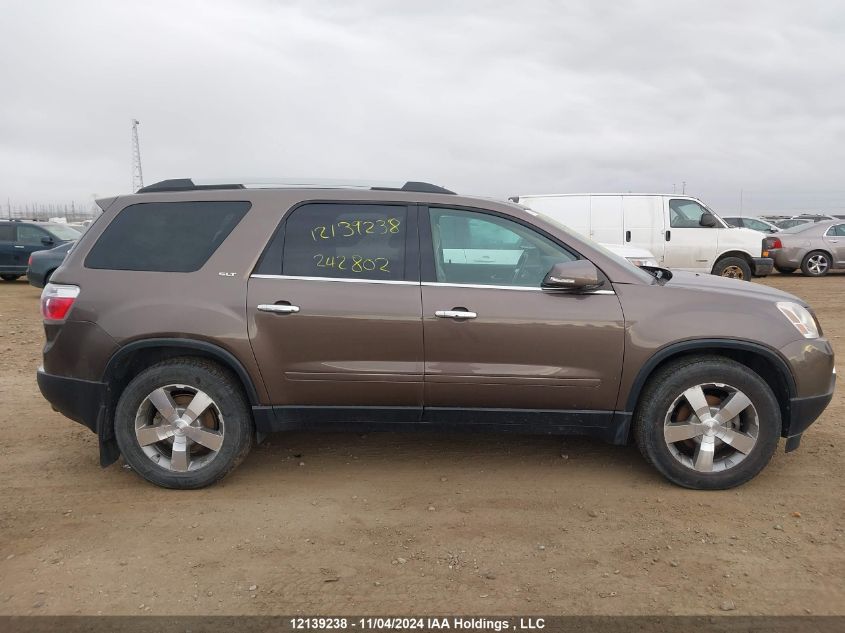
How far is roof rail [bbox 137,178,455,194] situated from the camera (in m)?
4.05

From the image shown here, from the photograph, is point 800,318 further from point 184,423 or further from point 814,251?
point 814,251

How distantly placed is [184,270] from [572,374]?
7.66ft

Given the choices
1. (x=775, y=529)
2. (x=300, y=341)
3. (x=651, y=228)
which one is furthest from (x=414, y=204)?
(x=651, y=228)

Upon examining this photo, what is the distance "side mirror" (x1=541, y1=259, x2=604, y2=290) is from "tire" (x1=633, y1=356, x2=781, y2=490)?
0.71 meters

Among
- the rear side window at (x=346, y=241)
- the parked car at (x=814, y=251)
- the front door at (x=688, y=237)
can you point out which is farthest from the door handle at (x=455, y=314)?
the parked car at (x=814, y=251)

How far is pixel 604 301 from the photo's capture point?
378cm

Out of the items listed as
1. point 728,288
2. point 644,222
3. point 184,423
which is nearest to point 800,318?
point 728,288

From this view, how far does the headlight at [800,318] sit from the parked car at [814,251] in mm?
14197

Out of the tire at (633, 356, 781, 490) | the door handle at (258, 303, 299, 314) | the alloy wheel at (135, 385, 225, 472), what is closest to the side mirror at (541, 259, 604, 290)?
the tire at (633, 356, 781, 490)

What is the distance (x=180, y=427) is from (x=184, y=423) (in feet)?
0.12

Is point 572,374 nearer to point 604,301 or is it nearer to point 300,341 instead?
point 604,301

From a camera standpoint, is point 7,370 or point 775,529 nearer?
point 775,529

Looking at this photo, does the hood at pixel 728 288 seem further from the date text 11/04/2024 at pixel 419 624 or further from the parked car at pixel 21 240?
the parked car at pixel 21 240

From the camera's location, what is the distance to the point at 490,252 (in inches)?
159
